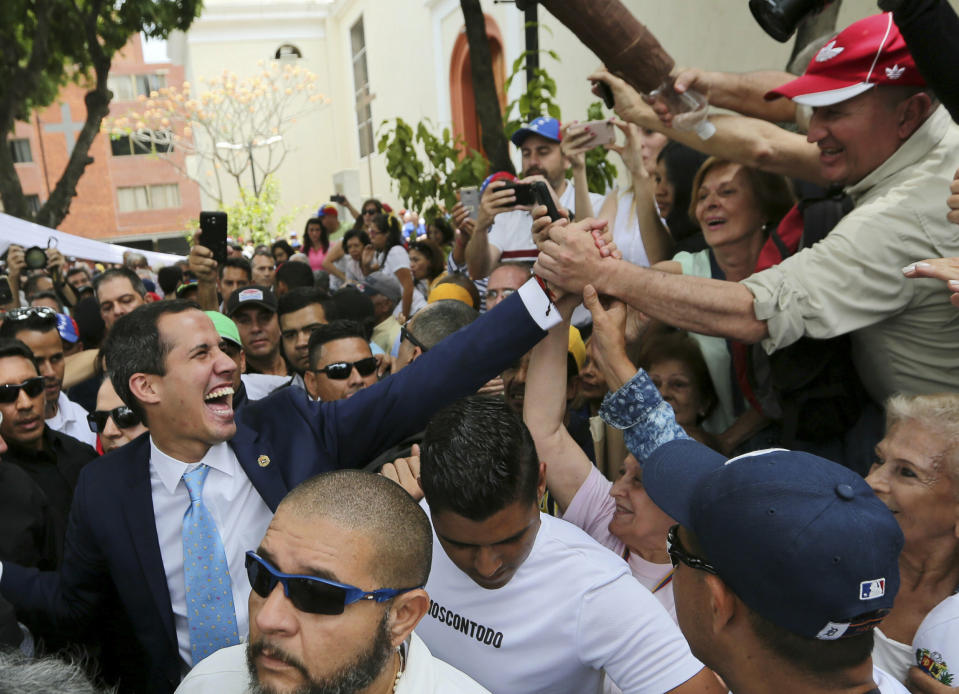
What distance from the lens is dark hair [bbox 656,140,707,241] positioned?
12.2 feet

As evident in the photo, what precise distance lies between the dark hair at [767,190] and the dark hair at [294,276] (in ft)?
15.0

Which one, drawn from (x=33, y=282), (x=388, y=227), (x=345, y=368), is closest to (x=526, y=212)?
(x=345, y=368)

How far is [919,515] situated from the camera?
2189 millimetres

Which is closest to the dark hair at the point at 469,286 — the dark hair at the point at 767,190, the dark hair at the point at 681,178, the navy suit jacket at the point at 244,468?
the dark hair at the point at 681,178

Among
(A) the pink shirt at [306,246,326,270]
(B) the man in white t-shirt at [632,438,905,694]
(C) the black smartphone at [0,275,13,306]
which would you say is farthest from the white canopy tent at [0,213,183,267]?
(B) the man in white t-shirt at [632,438,905,694]

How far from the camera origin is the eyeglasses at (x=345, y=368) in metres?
3.75

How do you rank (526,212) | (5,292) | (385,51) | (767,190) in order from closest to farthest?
(767,190), (526,212), (5,292), (385,51)

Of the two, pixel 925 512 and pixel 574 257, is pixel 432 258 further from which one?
pixel 925 512

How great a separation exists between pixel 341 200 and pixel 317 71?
24276mm

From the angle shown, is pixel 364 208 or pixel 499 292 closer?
pixel 499 292

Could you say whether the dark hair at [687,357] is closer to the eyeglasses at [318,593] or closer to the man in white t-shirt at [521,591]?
the man in white t-shirt at [521,591]

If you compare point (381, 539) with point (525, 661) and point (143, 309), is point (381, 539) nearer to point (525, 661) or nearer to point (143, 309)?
point (525, 661)

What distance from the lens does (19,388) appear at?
3527mm

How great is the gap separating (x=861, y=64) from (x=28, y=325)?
13.9 feet
